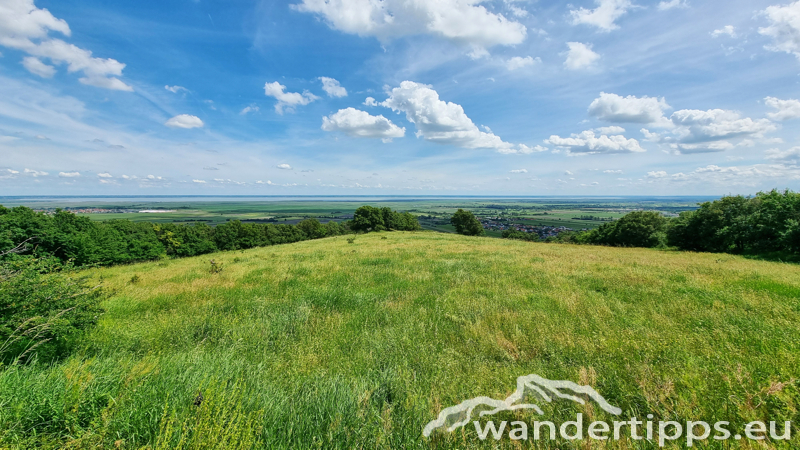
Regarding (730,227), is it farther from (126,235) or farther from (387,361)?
(126,235)

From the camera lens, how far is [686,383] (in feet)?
11.5

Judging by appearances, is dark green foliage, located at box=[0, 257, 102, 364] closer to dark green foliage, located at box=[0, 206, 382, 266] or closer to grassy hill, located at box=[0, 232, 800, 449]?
grassy hill, located at box=[0, 232, 800, 449]

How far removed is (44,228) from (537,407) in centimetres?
4749

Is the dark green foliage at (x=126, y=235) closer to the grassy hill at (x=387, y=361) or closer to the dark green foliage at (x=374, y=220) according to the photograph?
the dark green foliage at (x=374, y=220)

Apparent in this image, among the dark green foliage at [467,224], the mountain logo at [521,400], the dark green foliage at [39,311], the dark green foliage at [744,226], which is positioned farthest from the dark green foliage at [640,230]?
the dark green foliage at [39,311]

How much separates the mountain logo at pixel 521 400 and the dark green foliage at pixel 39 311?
5.06 m

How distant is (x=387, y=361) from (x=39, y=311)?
5235mm

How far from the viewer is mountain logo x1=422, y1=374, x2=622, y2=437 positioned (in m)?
3.05

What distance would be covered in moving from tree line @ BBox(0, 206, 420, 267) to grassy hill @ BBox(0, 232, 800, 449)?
4.37 meters

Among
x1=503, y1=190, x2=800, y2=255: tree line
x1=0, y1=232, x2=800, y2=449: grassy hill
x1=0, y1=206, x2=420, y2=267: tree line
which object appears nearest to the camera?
x1=0, y1=232, x2=800, y2=449: grassy hill

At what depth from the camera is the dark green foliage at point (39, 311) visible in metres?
3.68

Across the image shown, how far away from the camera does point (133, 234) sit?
45.3 meters

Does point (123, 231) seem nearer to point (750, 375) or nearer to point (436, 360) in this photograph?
point (436, 360)

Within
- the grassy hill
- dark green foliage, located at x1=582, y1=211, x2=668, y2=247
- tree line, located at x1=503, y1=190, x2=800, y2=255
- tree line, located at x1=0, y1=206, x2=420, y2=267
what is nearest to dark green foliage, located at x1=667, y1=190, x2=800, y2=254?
tree line, located at x1=503, y1=190, x2=800, y2=255
